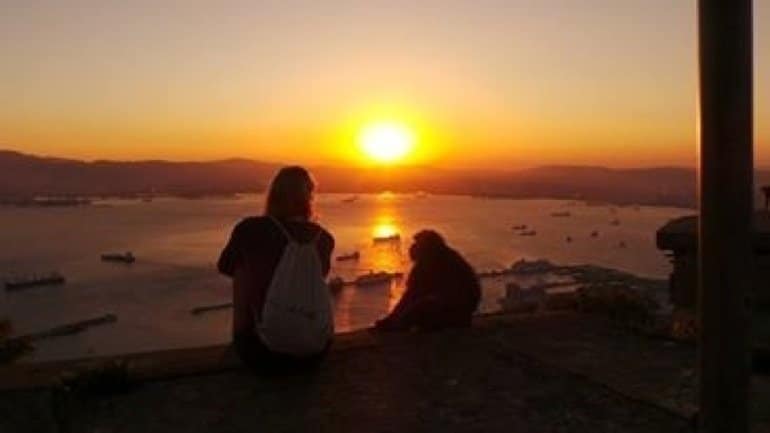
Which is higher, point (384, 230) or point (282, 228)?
point (282, 228)

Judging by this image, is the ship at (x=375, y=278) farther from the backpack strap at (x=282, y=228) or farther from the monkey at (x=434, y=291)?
the backpack strap at (x=282, y=228)

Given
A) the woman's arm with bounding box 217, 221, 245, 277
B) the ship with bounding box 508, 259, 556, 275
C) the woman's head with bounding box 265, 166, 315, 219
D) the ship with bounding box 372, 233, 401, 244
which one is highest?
the woman's head with bounding box 265, 166, 315, 219

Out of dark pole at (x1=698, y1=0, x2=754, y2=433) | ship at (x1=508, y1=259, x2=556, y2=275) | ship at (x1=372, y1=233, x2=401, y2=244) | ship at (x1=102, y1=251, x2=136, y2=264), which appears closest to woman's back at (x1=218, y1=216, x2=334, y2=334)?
dark pole at (x1=698, y1=0, x2=754, y2=433)

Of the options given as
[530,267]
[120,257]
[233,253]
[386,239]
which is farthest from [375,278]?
[233,253]

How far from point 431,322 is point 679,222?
1416mm

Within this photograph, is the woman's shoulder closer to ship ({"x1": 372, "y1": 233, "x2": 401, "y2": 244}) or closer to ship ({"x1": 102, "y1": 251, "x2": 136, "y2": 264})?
ship ({"x1": 102, "y1": 251, "x2": 136, "y2": 264})

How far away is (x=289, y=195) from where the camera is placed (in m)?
4.14

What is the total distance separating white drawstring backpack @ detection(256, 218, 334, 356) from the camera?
3.94 metres

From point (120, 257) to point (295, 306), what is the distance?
64846 millimetres

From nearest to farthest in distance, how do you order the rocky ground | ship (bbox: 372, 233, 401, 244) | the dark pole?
the dark pole, the rocky ground, ship (bbox: 372, 233, 401, 244)

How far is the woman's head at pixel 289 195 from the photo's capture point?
4141 mm

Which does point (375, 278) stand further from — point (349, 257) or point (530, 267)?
point (349, 257)

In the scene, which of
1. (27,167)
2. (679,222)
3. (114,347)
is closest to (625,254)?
(114,347)

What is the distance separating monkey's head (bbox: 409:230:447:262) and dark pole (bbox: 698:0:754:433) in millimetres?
4109
